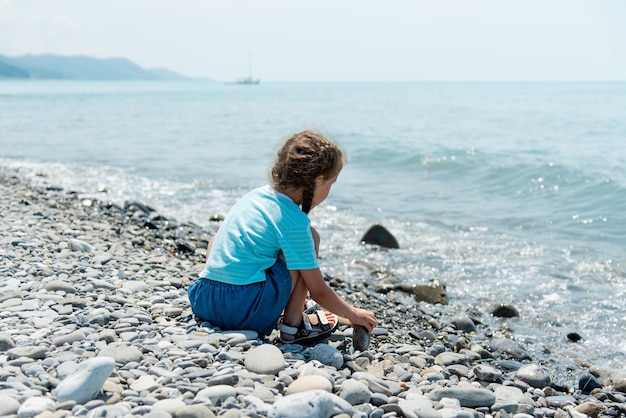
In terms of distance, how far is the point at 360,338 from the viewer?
14.7ft

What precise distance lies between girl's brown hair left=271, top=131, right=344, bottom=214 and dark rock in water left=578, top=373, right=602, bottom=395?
2589 millimetres

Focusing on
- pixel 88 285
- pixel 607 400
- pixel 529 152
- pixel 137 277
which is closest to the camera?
pixel 607 400

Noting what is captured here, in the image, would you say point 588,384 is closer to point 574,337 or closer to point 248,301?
point 574,337

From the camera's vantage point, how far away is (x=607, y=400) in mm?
4543

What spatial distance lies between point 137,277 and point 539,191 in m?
11.0

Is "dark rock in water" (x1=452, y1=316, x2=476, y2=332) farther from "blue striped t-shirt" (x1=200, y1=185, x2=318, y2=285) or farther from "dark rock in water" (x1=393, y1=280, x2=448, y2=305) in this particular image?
"blue striped t-shirt" (x1=200, y1=185, x2=318, y2=285)

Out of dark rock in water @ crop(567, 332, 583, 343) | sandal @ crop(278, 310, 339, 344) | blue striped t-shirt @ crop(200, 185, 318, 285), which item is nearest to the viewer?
blue striped t-shirt @ crop(200, 185, 318, 285)

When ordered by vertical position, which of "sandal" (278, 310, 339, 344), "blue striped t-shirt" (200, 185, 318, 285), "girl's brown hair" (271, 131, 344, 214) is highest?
"girl's brown hair" (271, 131, 344, 214)

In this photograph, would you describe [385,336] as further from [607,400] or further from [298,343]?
[607,400]

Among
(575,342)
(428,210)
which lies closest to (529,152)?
(428,210)

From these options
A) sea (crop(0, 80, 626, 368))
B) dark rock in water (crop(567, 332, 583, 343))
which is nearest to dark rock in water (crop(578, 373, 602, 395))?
sea (crop(0, 80, 626, 368))

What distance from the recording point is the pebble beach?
3.07 metres

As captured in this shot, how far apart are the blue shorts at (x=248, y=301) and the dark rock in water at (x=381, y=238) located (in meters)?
5.26

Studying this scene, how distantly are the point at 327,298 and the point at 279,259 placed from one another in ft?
1.35
